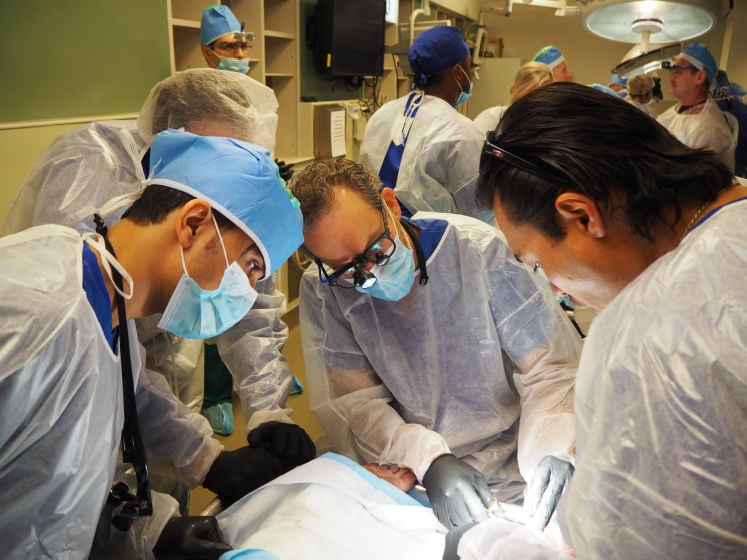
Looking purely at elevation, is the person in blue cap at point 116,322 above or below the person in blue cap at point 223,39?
below

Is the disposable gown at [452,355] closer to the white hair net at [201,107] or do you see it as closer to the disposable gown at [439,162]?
the white hair net at [201,107]

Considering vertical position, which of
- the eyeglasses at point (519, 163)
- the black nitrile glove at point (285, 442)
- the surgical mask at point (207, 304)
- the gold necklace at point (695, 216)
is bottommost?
the black nitrile glove at point (285, 442)

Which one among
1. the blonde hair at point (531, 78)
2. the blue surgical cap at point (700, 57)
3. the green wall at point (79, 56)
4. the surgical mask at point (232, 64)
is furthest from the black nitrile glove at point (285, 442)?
the blue surgical cap at point (700, 57)

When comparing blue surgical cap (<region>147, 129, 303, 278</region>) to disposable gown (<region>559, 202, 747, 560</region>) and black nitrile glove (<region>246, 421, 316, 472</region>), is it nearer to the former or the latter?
black nitrile glove (<region>246, 421, 316, 472</region>)

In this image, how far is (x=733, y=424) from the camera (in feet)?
1.96

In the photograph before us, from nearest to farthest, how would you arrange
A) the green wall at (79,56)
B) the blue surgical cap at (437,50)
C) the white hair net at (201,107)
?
the white hair net at (201,107) → the green wall at (79,56) → the blue surgical cap at (437,50)

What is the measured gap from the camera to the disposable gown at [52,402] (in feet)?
2.73

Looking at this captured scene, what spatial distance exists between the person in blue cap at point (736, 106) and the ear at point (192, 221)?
417cm

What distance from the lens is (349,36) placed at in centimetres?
442

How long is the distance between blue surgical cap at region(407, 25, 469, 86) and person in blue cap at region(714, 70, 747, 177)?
7.31ft

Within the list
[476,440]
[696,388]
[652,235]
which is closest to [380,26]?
[476,440]

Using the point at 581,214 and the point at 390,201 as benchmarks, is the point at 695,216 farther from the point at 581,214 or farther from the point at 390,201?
the point at 390,201

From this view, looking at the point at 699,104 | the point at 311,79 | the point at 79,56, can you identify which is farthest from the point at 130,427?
the point at 699,104

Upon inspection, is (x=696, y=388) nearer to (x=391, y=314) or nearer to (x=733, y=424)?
(x=733, y=424)
